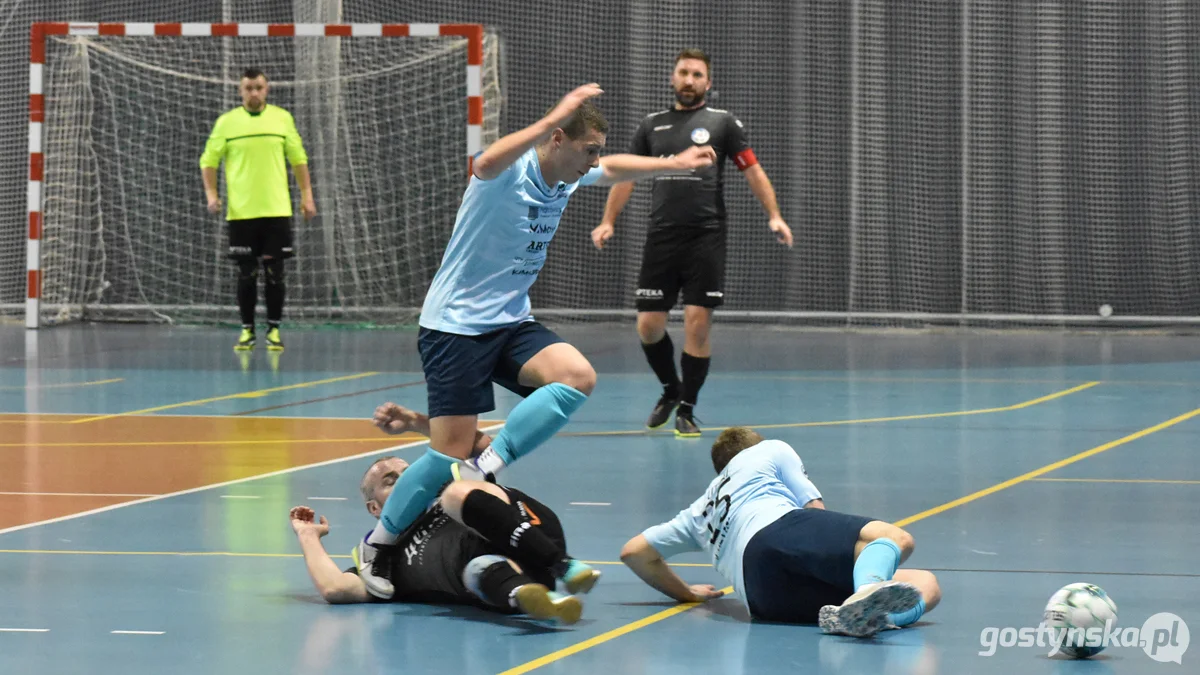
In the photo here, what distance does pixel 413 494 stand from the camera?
4.97m

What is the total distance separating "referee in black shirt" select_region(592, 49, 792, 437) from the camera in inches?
358

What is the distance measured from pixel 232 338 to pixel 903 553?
480 inches

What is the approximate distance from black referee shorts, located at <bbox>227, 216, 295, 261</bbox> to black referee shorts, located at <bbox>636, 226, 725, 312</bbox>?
5959mm

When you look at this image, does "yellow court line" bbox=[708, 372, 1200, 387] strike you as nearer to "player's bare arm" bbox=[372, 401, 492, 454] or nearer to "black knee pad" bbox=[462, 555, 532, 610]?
"player's bare arm" bbox=[372, 401, 492, 454]

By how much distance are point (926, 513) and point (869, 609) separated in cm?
223

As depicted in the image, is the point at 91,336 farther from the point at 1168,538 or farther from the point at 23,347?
Answer: the point at 1168,538

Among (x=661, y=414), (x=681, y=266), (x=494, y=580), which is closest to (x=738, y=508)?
(x=494, y=580)

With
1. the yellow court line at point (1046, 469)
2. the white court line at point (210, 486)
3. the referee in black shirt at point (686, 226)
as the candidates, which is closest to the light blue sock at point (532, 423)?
the yellow court line at point (1046, 469)

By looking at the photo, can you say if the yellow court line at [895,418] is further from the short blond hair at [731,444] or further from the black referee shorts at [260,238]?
the black referee shorts at [260,238]

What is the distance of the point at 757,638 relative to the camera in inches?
173

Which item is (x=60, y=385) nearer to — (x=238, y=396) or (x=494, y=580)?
(x=238, y=396)

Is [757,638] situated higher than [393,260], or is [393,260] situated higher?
[393,260]

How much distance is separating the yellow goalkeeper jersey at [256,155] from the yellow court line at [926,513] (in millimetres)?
6823

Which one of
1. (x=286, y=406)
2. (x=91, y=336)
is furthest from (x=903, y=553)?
(x=91, y=336)
